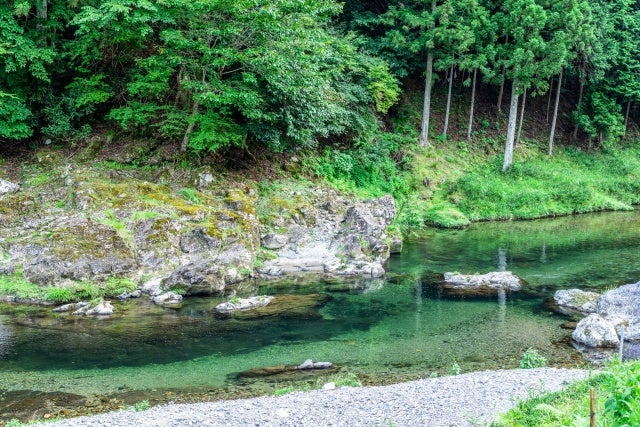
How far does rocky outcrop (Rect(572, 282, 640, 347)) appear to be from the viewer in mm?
15094

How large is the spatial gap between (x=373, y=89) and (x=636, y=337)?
855 inches

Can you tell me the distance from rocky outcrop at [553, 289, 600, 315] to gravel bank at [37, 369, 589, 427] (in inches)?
288

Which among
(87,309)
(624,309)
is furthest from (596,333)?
(87,309)

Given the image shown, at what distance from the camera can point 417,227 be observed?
30.9 meters

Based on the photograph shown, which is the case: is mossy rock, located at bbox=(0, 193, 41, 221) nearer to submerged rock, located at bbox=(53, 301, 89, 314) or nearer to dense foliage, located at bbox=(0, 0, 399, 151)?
dense foliage, located at bbox=(0, 0, 399, 151)

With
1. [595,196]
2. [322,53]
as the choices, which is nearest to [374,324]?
[322,53]

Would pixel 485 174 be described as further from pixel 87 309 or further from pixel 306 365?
pixel 87 309

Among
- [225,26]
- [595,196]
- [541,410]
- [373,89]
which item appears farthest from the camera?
[595,196]

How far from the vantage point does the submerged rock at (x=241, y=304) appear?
17.9m

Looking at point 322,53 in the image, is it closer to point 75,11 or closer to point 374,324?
point 75,11

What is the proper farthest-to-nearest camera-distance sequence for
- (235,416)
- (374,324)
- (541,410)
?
(374,324)
(235,416)
(541,410)

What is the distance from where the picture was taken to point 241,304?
18203 millimetres

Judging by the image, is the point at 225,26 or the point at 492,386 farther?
A: the point at 225,26

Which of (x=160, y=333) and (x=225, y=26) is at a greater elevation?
(x=225, y=26)
